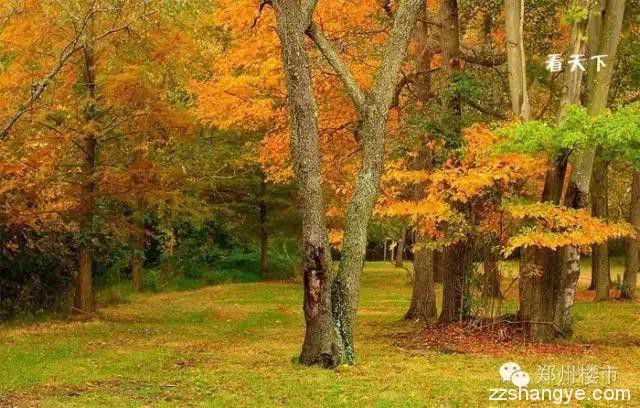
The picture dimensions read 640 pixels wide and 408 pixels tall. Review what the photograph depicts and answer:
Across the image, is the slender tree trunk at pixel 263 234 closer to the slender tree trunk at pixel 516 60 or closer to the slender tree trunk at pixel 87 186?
the slender tree trunk at pixel 87 186

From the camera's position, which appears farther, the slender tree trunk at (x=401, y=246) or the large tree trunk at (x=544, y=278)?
the slender tree trunk at (x=401, y=246)

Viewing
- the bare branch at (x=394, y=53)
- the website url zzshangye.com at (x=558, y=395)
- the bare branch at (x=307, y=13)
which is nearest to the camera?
the website url zzshangye.com at (x=558, y=395)

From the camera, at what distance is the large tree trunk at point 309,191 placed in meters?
11.6

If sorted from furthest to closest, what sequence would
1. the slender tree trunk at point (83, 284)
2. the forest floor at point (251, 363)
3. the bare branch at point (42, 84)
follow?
the slender tree trunk at point (83, 284) → the bare branch at point (42, 84) → the forest floor at point (251, 363)

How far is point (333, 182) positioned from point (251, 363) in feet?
21.6

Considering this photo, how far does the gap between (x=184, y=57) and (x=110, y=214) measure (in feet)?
13.1

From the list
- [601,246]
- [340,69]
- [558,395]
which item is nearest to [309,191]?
[340,69]

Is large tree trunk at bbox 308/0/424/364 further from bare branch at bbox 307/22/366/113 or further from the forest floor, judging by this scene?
the forest floor

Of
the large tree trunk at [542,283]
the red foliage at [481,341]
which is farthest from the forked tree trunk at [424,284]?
the large tree trunk at [542,283]

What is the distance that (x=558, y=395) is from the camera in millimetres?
9508

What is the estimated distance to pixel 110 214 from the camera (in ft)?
62.6

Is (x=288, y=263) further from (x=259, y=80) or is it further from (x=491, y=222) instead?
(x=491, y=222)

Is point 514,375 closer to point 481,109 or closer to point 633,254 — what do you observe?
point 481,109

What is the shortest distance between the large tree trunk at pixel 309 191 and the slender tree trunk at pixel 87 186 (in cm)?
647
